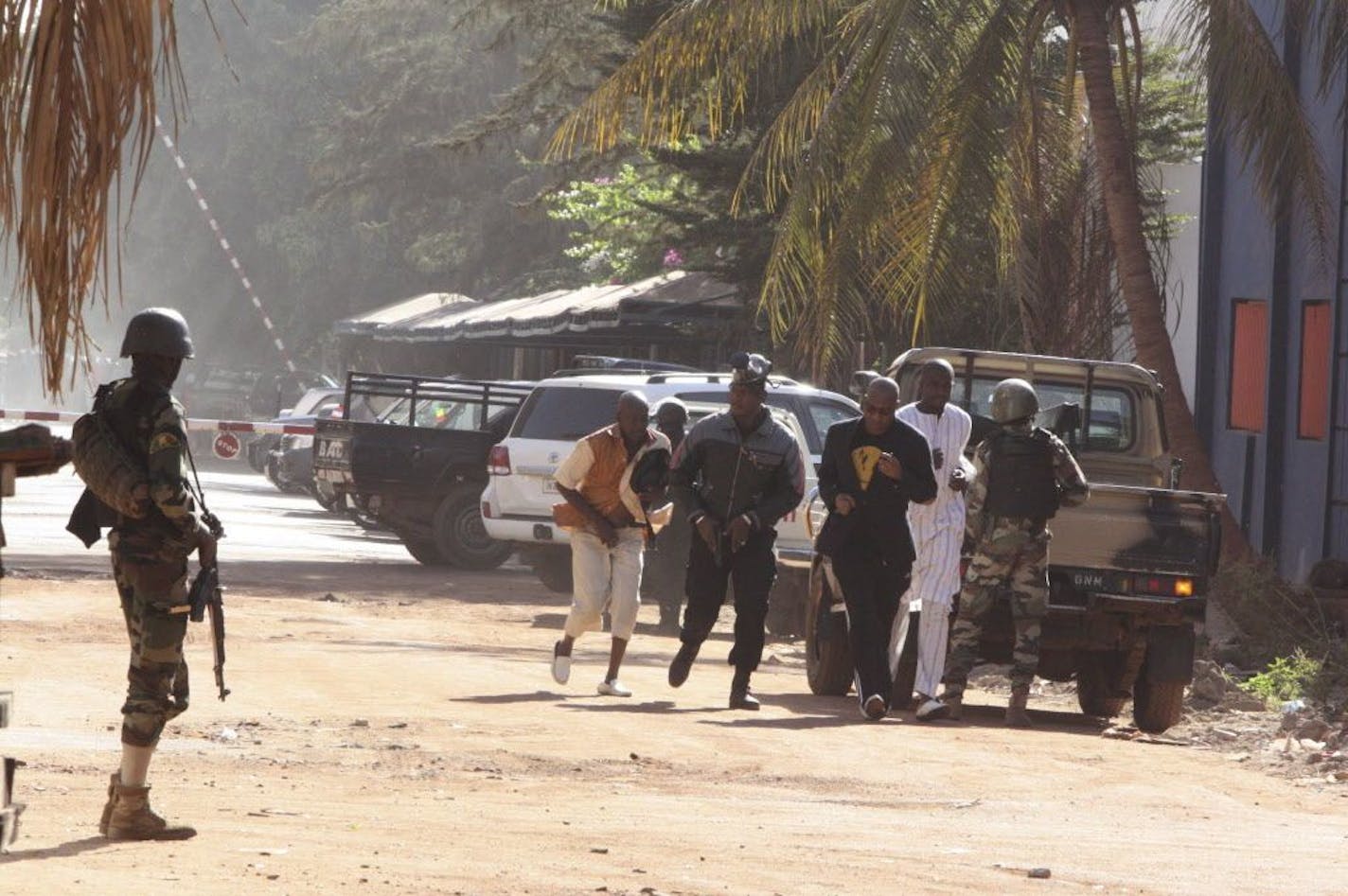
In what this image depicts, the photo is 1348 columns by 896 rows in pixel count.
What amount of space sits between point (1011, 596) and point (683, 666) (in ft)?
5.90

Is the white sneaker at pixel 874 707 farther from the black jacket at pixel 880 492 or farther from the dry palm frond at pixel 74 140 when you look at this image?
the dry palm frond at pixel 74 140

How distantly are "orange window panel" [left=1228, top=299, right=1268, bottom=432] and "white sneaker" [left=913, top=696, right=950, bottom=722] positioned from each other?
33.9 feet

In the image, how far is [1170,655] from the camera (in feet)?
42.5

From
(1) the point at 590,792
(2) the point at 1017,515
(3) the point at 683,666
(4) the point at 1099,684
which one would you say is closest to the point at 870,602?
(2) the point at 1017,515

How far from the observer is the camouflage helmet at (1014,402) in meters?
12.3

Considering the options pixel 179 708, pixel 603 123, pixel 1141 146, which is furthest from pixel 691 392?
pixel 179 708

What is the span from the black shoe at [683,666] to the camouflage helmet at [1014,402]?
2.08m

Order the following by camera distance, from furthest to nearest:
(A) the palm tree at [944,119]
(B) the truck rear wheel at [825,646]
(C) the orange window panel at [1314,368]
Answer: (C) the orange window panel at [1314,368] → (A) the palm tree at [944,119] → (B) the truck rear wheel at [825,646]

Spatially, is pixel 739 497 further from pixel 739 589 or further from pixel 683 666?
pixel 683 666

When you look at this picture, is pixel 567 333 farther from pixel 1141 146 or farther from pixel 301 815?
pixel 301 815

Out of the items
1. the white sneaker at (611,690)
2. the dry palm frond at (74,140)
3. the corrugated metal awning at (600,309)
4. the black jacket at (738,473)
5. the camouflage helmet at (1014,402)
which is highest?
the corrugated metal awning at (600,309)

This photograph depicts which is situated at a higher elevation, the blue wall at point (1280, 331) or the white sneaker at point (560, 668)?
the blue wall at point (1280, 331)

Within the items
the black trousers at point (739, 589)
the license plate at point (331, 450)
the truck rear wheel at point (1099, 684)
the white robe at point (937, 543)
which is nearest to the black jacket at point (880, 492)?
the white robe at point (937, 543)

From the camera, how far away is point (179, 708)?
7.89 m
